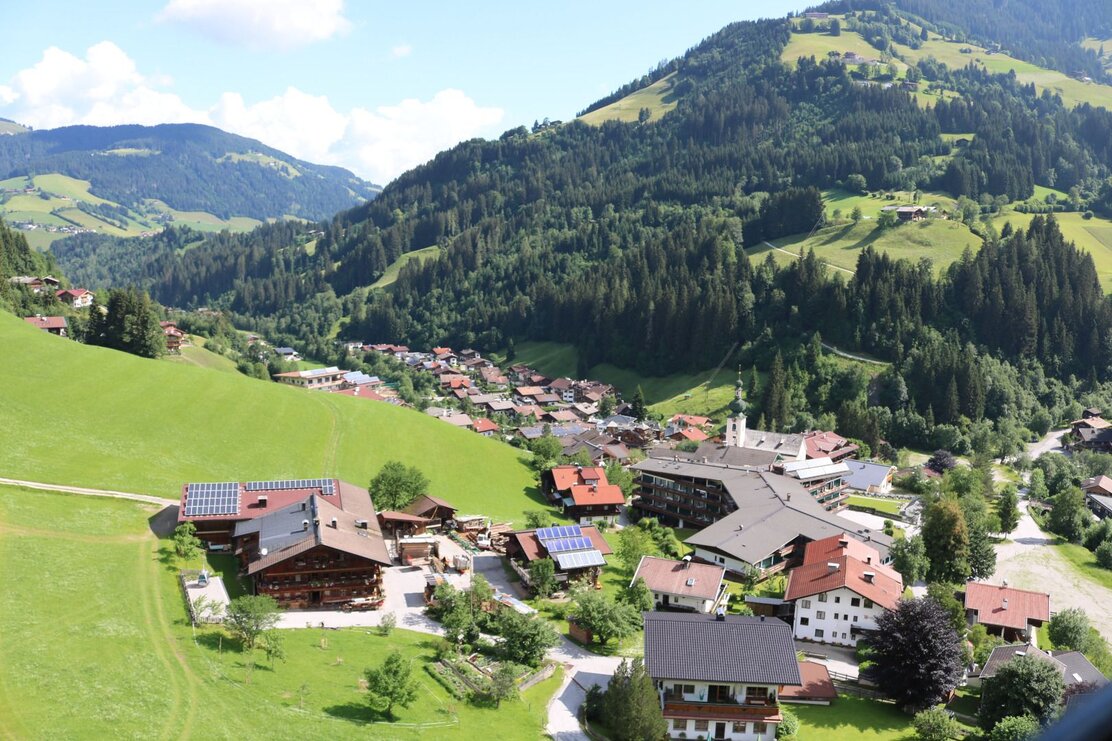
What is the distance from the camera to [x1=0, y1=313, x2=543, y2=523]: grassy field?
66.6 m

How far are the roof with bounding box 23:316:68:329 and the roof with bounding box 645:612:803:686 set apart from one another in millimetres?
94013

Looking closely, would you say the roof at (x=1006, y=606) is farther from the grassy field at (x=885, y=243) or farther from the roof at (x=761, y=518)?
the grassy field at (x=885, y=243)

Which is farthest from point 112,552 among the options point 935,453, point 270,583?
point 935,453

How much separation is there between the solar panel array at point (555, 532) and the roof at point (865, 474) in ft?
156

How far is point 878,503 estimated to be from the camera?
96.0 metres

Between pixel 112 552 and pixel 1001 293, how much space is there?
140 m

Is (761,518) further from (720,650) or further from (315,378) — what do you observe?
(315,378)

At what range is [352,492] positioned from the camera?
68.2m

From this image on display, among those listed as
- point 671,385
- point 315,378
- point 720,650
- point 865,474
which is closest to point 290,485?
point 720,650

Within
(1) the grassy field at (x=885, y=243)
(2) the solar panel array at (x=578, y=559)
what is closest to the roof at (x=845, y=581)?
(2) the solar panel array at (x=578, y=559)

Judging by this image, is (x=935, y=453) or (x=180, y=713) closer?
(x=180, y=713)

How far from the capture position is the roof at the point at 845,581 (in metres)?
57.3

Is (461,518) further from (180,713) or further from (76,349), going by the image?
(76,349)

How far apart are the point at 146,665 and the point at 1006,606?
59429 mm
